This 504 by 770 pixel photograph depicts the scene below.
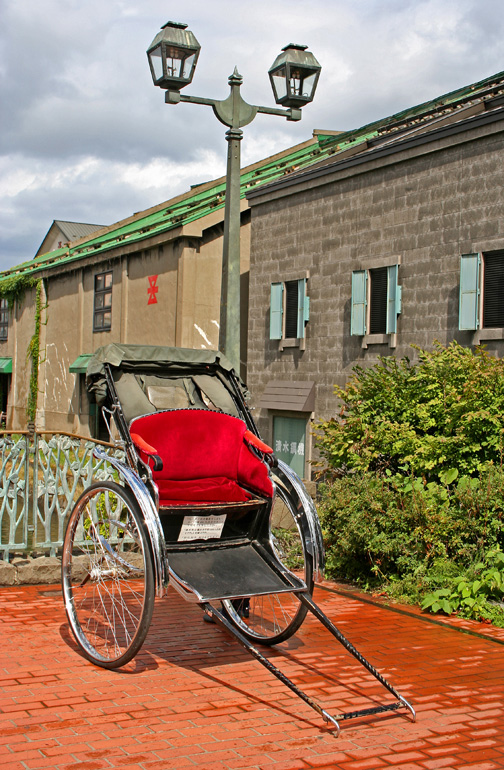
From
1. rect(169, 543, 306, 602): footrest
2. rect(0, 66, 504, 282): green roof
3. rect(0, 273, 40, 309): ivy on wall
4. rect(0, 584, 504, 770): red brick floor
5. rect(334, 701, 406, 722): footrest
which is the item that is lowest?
rect(0, 584, 504, 770): red brick floor

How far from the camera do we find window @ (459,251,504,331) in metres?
13.7

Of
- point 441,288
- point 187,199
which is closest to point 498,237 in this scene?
point 441,288

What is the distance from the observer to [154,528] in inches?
211

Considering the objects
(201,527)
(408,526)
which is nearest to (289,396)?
(408,526)

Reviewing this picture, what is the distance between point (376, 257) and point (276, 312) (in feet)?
11.3

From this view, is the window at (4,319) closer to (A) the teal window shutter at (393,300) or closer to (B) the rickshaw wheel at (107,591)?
(A) the teal window shutter at (393,300)

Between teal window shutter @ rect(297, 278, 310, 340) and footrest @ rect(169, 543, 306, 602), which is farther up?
teal window shutter @ rect(297, 278, 310, 340)

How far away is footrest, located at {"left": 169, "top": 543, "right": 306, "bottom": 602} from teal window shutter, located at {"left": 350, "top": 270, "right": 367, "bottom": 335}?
34.5 ft

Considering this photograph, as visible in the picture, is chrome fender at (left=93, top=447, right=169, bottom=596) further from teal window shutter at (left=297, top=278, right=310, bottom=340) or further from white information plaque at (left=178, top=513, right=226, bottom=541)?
teal window shutter at (left=297, top=278, right=310, bottom=340)

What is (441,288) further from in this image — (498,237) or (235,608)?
(235,608)

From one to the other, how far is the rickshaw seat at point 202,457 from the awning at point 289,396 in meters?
11.4

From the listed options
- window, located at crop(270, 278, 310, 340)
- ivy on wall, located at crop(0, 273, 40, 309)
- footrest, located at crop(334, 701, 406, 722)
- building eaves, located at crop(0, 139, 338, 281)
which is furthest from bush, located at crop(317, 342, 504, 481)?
ivy on wall, located at crop(0, 273, 40, 309)

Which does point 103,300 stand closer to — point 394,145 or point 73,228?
point 394,145

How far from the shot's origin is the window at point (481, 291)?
45.1 ft
